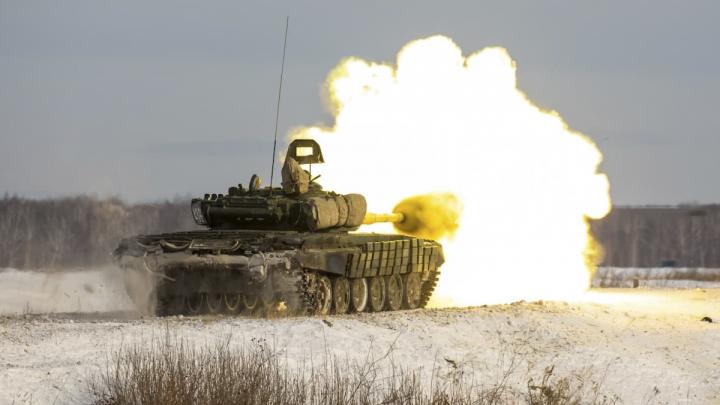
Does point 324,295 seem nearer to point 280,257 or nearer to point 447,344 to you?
point 280,257

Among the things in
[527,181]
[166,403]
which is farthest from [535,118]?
[166,403]

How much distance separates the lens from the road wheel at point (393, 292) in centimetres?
3344

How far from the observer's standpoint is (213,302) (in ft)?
98.2

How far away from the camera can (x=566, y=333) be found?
2838 cm

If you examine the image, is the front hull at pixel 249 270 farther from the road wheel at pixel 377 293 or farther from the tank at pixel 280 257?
the road wheel at pixel 377 293

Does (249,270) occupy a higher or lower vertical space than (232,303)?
higher

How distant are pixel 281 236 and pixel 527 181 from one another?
12622 mm

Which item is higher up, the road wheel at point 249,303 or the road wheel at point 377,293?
the road wheel at point 377,293

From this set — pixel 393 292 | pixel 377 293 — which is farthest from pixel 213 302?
pixel 393 292

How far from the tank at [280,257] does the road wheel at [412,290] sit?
0.13ft

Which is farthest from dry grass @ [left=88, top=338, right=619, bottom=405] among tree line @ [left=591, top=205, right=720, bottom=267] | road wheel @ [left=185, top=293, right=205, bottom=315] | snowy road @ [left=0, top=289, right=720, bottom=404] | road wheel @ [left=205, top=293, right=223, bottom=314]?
tree line @ [left=591, top=205, right=720, bottom=267]

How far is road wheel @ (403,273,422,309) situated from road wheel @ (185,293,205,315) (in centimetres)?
610

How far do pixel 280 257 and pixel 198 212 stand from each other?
4415 millimetres

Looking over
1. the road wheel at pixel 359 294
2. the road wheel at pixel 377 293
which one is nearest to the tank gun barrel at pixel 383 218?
the road wheel at pixel 377 293
